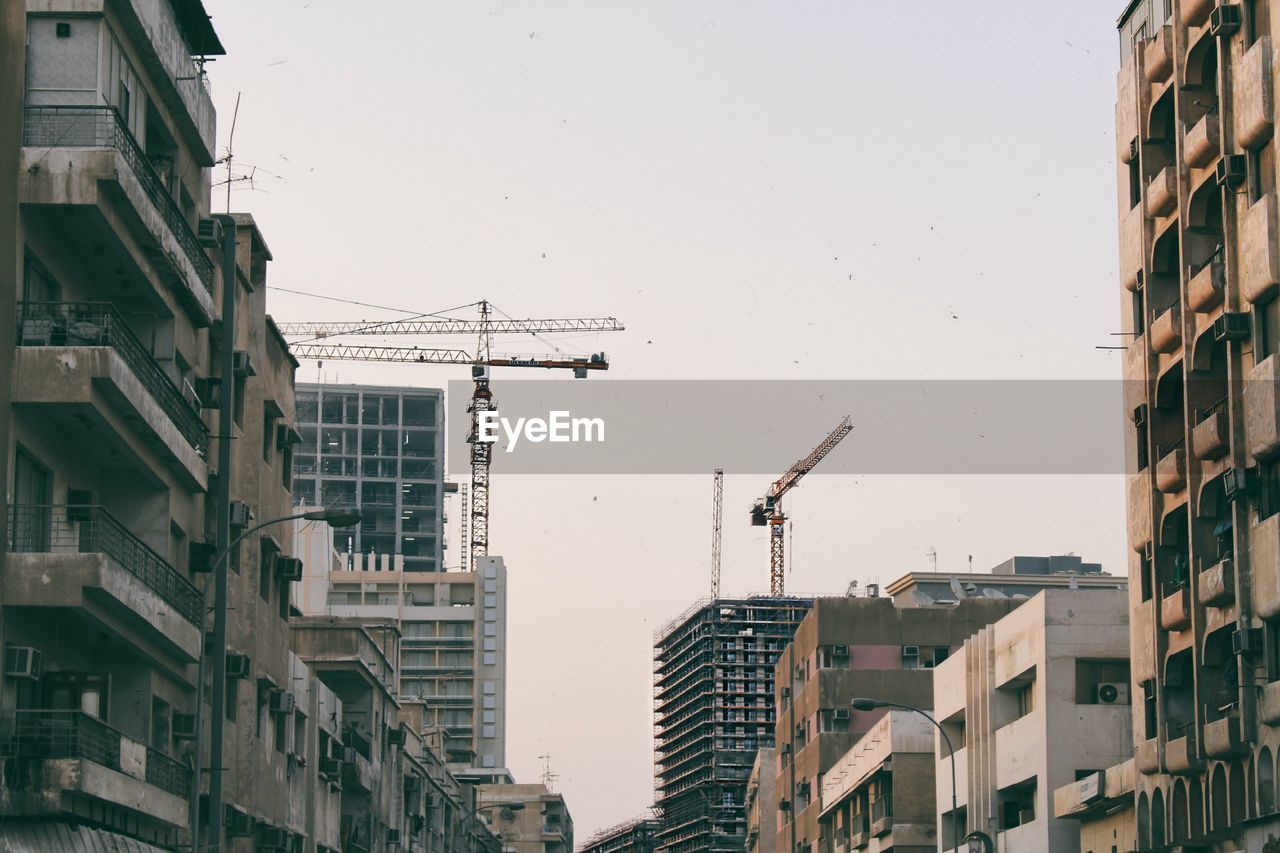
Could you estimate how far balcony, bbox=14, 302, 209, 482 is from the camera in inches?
1471

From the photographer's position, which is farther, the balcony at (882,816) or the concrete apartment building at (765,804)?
the concrete apartment building at (765,804)

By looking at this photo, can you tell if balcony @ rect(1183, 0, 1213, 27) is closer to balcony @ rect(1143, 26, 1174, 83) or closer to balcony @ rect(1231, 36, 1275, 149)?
balcony @ rect(1143, 26, 1174, 83)

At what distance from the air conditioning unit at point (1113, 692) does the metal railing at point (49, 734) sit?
131 ft

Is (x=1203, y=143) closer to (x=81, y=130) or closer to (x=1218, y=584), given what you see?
(x=1218, y=584)

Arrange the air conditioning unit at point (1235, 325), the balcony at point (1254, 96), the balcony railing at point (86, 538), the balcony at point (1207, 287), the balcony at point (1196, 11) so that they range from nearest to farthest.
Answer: the balcony railing at point (86, 538) → the balcony at point (1254, 96) → the air conditioning unit at point (1235, 325) → the balcony at point (1207, 287) → the balcony at point (1196, 11)

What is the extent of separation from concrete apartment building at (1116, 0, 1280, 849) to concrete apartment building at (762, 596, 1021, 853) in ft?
177

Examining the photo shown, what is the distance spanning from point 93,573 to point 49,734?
2.86m

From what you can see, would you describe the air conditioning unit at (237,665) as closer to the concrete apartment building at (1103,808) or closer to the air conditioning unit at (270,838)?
the air conditioning unit at (270,838)

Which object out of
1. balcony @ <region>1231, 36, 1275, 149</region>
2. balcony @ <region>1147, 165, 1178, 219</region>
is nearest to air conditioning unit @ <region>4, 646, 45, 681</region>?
balcony @ <region>1231, 36, 1275, 149</region>

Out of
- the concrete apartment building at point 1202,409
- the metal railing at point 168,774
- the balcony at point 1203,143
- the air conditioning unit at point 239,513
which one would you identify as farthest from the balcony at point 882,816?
the metal railing at point 168,774

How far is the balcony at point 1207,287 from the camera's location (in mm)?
52469

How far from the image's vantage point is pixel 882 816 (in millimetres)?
95438

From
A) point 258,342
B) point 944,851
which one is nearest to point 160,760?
point 258,342

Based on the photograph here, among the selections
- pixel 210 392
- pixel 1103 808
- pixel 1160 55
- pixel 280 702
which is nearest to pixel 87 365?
pixel 210 392
